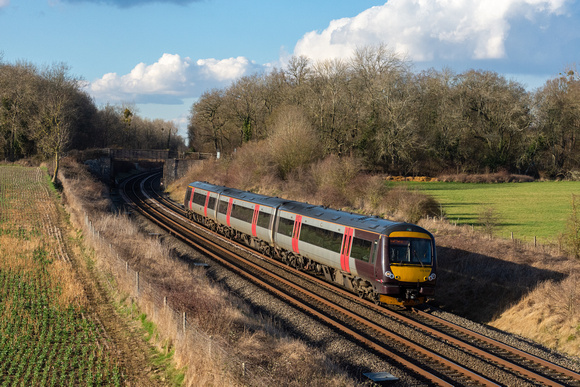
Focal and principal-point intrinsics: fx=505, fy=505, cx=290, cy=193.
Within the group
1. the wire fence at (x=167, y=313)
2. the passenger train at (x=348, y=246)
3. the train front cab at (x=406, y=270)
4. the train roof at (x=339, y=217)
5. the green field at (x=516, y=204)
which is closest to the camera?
the wire fence at (x=167, y=313)

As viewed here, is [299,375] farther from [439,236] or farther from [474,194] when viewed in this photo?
[474,194]

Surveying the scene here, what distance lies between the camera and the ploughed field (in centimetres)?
1116

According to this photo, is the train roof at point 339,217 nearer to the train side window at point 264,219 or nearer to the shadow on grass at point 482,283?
the train side window at point 264,219

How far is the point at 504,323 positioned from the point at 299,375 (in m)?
10.0

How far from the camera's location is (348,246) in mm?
17766

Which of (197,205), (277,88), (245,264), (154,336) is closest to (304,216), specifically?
(245,264)

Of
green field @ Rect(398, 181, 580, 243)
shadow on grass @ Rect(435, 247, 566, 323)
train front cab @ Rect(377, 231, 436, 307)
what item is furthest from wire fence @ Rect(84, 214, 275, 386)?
green field @ Rect(398, 181, 580, 243)

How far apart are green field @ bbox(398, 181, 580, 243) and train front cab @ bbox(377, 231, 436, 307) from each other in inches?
326

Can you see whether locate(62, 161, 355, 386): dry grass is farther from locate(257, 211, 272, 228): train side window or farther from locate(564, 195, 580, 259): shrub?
locate(564, 195, 580, 259): shrub

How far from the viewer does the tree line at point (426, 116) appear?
186ft

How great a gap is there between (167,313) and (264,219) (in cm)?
1231

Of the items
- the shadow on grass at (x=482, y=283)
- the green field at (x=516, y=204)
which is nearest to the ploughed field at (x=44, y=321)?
the shadow on grass at (x=482, y=283)

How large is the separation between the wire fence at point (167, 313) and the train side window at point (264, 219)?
7.24 meters

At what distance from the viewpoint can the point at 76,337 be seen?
13.4 m
